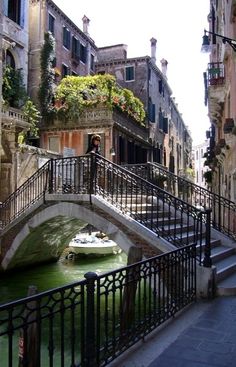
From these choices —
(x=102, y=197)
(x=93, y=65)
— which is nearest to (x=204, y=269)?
(x=102, y=197)

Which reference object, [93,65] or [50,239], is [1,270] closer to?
[50,239]

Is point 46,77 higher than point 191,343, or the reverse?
point 46,77

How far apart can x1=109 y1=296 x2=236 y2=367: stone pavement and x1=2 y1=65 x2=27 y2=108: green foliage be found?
16296mm

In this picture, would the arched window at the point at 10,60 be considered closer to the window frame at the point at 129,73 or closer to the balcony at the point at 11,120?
the balcony at the point at 11,120

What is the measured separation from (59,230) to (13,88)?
9.19m

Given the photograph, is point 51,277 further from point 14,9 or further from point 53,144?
point 14,9

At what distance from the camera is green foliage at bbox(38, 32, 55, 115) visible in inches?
926

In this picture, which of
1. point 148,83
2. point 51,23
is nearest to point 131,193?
point 51,23

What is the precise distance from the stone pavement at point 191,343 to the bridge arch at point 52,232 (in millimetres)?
3569

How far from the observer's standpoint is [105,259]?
57.5ft

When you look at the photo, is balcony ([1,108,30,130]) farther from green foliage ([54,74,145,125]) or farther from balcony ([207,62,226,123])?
balcony ([207,62,226,123])

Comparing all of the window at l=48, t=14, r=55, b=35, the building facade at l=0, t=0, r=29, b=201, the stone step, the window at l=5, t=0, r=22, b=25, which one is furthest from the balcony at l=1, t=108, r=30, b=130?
the stone step

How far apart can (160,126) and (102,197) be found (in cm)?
2517

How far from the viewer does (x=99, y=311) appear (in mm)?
4102
